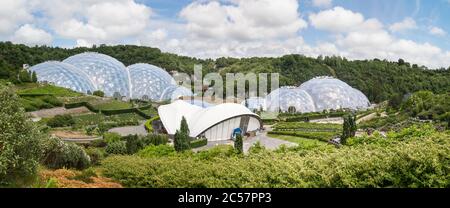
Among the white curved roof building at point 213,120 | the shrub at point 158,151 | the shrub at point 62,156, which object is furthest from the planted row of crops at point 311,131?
the shrub at point 62,156

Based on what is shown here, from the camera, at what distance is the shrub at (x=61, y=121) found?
12623mm

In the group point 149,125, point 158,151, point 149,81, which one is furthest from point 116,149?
point 149,81

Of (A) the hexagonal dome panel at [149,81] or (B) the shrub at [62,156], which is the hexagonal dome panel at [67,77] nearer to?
(A) the hexagonal dome panel at [149,81]

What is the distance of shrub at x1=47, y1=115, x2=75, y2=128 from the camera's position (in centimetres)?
1262

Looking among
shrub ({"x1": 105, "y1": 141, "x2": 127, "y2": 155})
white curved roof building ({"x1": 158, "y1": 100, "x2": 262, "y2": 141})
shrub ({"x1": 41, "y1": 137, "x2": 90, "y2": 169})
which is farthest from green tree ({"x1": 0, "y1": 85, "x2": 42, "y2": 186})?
white curved roof building ({"x1": 158, "y1": 100, "x2": 262, "y2": 141})

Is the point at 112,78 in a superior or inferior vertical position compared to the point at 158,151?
superior

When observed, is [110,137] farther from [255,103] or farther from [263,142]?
[255,103]

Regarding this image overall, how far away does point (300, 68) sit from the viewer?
53750 mm

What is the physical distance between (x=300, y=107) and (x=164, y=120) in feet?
54.3

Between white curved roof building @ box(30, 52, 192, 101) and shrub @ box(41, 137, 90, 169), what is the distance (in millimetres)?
22984

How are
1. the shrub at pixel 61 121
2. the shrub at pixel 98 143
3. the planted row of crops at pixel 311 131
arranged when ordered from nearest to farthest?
the shrub at pixel 61 121, the shrub at pixel 98 143, the planted row of crops at pixel 311 131

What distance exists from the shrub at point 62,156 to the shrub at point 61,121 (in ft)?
13.6

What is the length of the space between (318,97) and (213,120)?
750 inches
